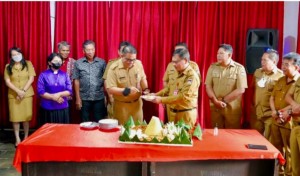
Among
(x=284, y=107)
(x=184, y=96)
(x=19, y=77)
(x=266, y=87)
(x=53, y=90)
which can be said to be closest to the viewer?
(x=184, y=96)

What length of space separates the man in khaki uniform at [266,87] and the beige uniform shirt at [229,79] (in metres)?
0.20

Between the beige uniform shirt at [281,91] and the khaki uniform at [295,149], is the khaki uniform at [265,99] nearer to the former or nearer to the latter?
the beige uniform shirt at [281,91]

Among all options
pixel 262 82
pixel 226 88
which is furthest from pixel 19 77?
pixel 262 82

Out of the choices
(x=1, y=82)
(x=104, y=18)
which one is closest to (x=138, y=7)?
(x=104, y=18)

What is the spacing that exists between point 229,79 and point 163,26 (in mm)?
1592

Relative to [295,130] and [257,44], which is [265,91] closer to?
[295,130]

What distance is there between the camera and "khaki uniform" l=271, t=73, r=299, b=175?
3.45m

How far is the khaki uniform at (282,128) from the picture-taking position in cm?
345

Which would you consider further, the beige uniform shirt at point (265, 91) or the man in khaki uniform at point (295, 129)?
the beige uniform shirt at point (265, 91)

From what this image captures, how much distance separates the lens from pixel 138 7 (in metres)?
5.14

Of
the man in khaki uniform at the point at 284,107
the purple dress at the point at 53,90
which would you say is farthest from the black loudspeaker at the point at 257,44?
the purple dress at the point at 53,90

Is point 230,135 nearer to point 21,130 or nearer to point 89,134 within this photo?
point 89,134

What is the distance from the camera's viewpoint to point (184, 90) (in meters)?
3.38

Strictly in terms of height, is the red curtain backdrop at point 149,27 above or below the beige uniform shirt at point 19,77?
above
